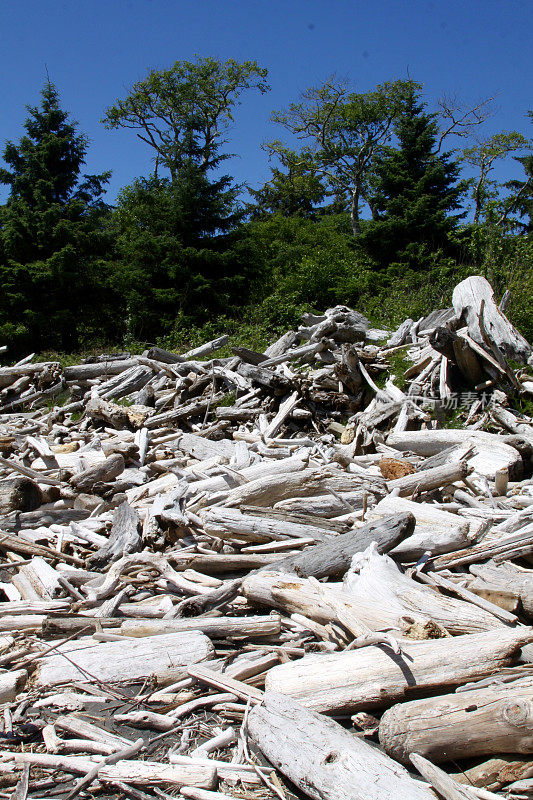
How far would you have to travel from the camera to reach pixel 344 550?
3.62m

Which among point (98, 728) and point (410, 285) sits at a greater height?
Answer: point (410, 285)

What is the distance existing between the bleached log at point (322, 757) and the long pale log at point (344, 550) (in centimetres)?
122

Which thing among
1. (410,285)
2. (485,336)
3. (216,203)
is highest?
(216,203)

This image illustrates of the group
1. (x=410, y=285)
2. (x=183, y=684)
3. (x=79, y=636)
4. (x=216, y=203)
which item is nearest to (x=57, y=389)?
(x=79, y=636)

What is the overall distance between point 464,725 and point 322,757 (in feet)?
1.85

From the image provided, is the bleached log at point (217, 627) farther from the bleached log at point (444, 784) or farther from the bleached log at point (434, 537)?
the bleached log at point (444, 784)

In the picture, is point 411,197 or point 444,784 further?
point 411,197

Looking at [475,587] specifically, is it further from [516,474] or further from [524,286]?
[524,286]

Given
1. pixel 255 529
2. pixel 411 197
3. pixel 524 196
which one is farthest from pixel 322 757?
pixel 524 196

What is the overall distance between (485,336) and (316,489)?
394 cm

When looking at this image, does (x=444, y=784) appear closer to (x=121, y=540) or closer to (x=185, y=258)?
(x=121, y=540)

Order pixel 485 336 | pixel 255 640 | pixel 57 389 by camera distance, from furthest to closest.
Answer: pixel 57 389, pixel 485 336, pixel 255 640

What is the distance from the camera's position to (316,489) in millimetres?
5023

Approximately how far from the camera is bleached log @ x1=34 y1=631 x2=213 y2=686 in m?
2.86
